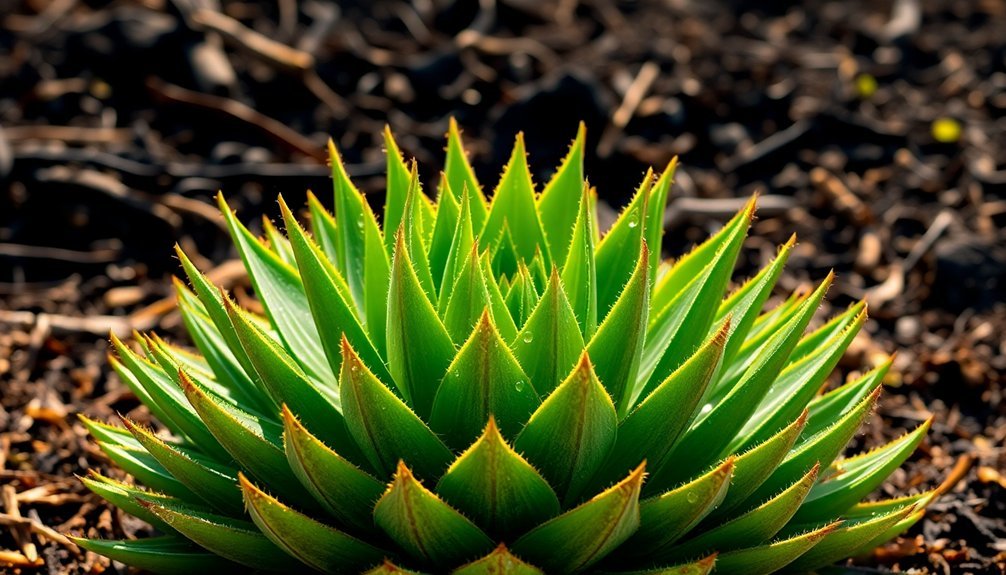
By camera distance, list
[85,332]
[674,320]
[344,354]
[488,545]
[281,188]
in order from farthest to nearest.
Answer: [281,188] → [85,332] → [674,320] → [488,545] → [344,354]

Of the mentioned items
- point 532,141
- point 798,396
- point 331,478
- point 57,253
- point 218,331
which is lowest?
point 532,141

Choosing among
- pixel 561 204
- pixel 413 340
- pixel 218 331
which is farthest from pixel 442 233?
pixel 218 331

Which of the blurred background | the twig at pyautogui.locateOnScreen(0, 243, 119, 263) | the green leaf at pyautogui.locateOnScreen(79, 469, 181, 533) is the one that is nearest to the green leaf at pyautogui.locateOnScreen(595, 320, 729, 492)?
the green leaf at pyautogui.locateOnScreen(79, 469, 181, 533)

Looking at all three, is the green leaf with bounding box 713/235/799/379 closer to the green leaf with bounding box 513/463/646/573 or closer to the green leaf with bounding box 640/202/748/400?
the green leaf with bounding box 640/202/748/400

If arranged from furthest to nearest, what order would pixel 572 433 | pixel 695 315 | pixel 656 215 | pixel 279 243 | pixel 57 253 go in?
pixel 57 253 → pixel 279 243 → pixel 656 215 → pixel 695 315 → pixel 572 433

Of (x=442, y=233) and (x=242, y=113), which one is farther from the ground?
(x=442, y=233)

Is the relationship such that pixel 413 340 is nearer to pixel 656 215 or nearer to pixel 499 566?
pixel 499 566

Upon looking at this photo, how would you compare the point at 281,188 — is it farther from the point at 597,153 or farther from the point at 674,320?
the point at 674,320

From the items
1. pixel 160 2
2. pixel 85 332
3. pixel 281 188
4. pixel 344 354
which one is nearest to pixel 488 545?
pixel 344 354

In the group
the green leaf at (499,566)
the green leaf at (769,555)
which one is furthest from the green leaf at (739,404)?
the green leaf at (499,566)
